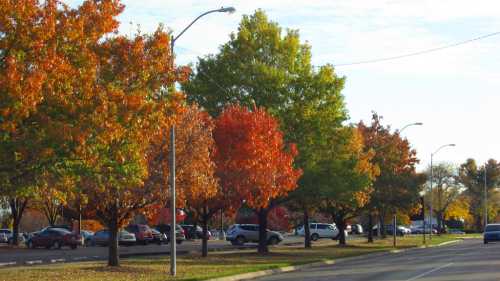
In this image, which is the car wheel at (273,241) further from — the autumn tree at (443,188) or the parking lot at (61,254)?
the autumn tree at (443,188)

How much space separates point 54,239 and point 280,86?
20969 millimetres

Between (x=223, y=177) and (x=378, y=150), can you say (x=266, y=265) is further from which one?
(x=378, y=150)

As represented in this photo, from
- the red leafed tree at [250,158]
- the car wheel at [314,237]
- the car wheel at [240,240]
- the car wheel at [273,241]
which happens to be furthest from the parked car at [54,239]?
the car wheel at [314,237]

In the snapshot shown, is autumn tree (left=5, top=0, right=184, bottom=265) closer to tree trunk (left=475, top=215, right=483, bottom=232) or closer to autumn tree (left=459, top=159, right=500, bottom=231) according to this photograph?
autumn tree (left=459, top=159, right=500, bottom=231)

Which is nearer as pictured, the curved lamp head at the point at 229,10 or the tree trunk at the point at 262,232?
the curved lamp head at the point at 229,10

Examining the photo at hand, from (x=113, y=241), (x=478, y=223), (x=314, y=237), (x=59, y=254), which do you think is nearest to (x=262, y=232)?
(x=59, y=254)

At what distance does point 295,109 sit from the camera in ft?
148

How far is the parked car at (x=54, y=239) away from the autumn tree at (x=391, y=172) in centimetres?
2206

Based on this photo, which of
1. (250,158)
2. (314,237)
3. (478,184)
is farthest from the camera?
(478,184)

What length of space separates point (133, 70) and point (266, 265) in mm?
14290

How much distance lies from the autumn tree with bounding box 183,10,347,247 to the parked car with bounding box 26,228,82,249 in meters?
15.6

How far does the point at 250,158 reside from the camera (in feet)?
126

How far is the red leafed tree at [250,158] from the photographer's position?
38.2 m

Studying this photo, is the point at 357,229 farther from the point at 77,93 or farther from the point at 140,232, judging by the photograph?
the point at 77,93
